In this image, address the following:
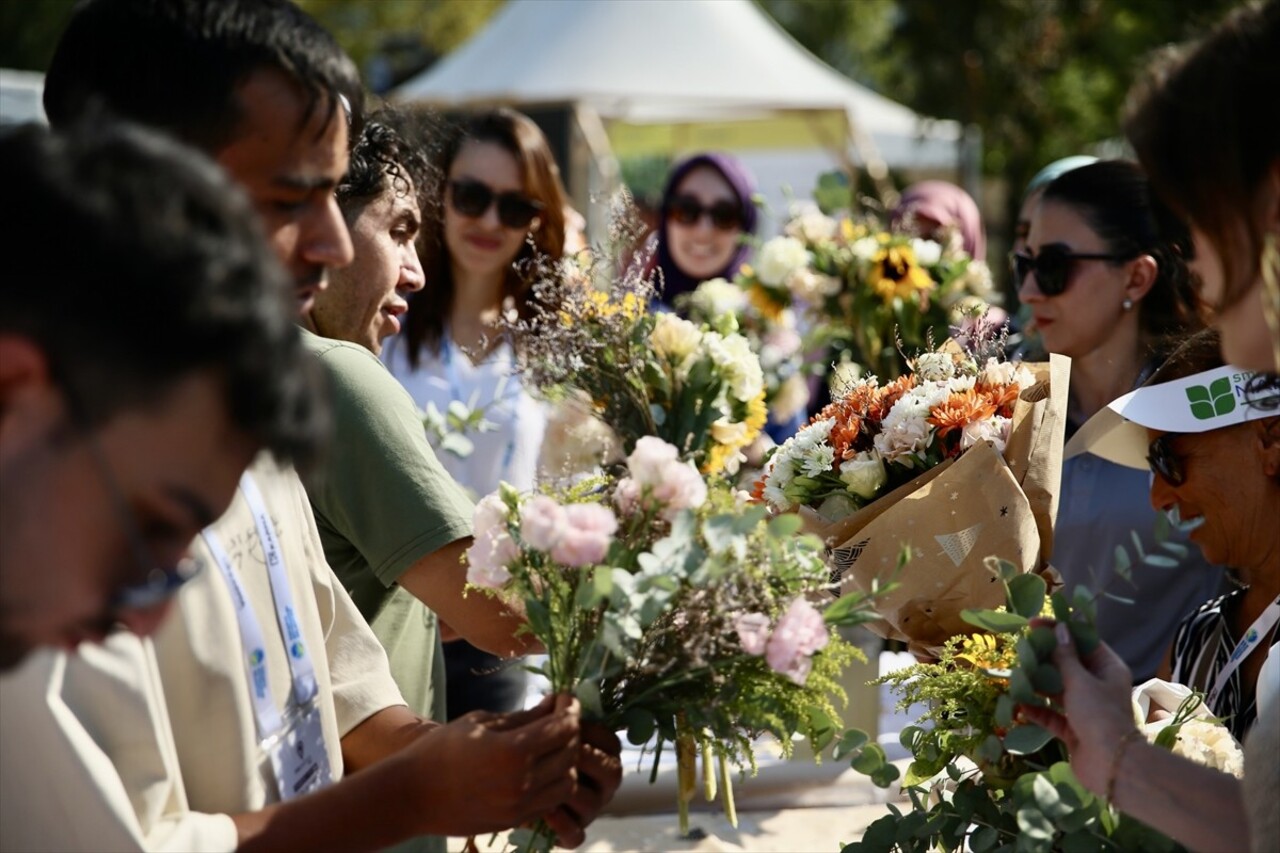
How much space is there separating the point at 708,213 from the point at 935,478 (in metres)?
4.27

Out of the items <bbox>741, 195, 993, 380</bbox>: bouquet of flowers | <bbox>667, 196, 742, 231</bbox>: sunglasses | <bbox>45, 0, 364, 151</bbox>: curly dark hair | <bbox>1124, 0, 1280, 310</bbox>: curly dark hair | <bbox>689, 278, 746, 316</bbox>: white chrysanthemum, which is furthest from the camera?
<bbox>667, 196, 742, 231</bbox>: sunglasses

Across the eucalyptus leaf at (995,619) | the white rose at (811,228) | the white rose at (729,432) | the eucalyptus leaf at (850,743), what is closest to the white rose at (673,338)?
the white rose at (729,432)

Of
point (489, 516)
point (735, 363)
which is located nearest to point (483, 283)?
point (735, 363)

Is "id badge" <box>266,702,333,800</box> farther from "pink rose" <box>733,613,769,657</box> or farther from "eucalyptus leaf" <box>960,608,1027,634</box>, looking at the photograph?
"eucalyptus leaf" <box>960,608,1027,634</box>

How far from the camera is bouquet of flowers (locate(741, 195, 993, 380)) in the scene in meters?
4.63

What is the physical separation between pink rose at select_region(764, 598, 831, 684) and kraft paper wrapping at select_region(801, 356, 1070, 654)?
63cm

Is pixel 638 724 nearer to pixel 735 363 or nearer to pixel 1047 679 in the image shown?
pixel 1047 679

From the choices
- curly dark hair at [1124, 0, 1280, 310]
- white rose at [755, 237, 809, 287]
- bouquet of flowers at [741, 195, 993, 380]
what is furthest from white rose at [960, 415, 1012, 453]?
white rose at [755, 237, 809, 287]

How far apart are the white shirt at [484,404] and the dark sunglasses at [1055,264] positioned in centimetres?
152

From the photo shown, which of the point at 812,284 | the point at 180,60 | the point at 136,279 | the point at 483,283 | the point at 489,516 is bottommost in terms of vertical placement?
the point at 812,284

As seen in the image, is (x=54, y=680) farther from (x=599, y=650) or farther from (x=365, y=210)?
(x=365, y=210)

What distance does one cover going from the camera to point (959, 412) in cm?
242

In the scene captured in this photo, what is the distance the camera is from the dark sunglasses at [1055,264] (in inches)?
159

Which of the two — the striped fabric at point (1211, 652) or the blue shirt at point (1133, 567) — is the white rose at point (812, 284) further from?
the striped fabric at point (1211, 652)
